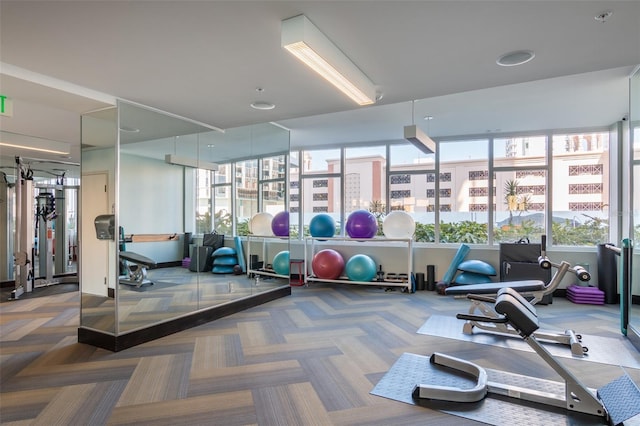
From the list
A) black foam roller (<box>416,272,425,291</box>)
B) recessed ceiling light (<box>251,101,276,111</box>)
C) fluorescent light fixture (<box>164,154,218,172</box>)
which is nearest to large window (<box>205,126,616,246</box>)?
fluorescent light fixture (<box>164,154,218,172</box>)

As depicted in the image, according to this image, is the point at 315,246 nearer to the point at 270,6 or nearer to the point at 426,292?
the point at 426,292

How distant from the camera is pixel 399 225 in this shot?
6.23 metres

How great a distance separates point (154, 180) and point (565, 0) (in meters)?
4.14

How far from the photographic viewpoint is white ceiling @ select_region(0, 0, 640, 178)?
80.8 inches

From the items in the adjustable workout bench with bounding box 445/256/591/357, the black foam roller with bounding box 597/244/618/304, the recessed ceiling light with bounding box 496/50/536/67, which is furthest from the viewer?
the black foam roller with bounding box 597/244/618/304

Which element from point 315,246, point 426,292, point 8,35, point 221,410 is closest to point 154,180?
point 8,35

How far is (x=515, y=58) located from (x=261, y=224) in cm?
411

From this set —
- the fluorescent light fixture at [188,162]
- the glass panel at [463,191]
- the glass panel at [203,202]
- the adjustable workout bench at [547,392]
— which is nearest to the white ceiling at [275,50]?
the fluorescent light fixture at [188,162]

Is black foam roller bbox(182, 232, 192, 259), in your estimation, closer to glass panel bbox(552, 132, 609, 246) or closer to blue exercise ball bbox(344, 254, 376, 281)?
blue exercise ball bbox(344, 254, 376, 281)

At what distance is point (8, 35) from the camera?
2287mm

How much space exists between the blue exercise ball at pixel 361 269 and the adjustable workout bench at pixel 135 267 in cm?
343

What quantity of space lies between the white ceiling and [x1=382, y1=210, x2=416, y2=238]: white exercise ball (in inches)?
100

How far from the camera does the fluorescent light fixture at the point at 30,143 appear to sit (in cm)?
539

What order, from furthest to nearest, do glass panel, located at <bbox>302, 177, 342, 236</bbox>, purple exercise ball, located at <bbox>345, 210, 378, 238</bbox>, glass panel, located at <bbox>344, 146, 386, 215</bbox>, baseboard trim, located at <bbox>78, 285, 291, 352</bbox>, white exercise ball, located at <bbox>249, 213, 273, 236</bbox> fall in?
glass panel, located at <bbox>302, 177, 342, 236</bbox> < glass panel, located at <bbox>344, 146, 386, 215</bbox> < purple exercise ball, located at <bbox>345, 210, 378, 238</bbox> < white exercise ball, located at <bbox>249, 213, 273, 236</bbox> < baseboard trim, located at <bbox>78, 285, 291, 352</bbox>
